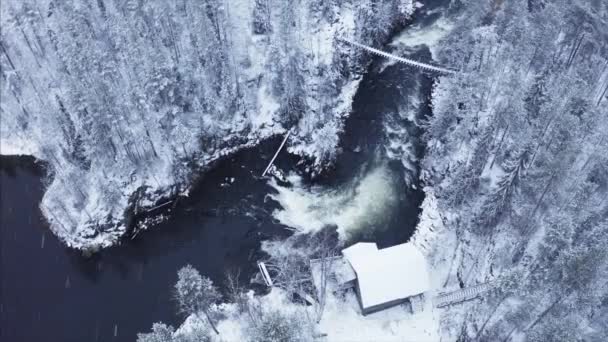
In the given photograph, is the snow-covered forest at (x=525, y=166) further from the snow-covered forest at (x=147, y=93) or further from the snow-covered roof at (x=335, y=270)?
the snow-covered forest at (x=147, y=93)

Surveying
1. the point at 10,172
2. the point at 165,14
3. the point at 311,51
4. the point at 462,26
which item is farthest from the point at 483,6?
the point at 10,172

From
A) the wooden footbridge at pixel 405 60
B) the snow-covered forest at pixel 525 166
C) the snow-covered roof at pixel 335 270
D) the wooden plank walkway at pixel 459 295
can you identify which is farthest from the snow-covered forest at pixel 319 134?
the snow-covered roof at pixel 335 270

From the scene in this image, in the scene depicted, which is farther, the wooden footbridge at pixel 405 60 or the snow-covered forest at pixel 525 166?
the wooden footbridge at pixel 405 60

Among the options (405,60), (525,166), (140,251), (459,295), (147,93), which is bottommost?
(459,295)

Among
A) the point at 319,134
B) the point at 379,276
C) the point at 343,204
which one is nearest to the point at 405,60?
the point at 319,134

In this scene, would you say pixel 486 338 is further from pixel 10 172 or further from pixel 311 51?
pixel 10 172

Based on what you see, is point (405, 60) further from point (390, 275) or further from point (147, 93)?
point (390, 275)
